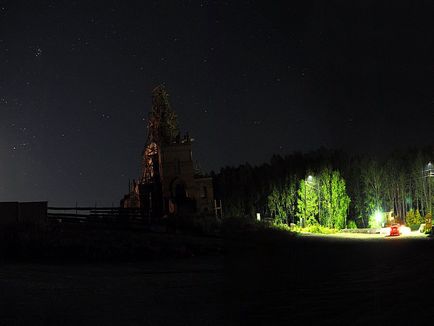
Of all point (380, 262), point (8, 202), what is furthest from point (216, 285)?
point (8, 202)

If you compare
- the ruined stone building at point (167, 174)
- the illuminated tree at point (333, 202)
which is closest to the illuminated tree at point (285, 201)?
the illuminated tree at point (333, 202)

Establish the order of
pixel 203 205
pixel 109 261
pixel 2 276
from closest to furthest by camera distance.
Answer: pixel 2 276 → pixel 109 261 → pixel 203 205

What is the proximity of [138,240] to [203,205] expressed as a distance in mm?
24870

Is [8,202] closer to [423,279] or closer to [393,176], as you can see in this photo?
[423,279]

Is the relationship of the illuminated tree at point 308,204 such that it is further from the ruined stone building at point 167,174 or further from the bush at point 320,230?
Answer: the ruined stone building at point 167,174

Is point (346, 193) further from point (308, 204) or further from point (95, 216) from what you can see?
point (95, 216)

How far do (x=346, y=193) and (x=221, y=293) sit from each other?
61.1 metres

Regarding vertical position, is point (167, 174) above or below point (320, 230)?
above

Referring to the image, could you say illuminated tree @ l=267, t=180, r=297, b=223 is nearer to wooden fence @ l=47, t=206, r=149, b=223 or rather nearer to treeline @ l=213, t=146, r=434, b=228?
treeline @ l=213, t=146, r=434, b=228

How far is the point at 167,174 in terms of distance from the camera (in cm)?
4678

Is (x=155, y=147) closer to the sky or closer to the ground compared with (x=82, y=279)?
closer to the sky

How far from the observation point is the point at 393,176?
2598 inches

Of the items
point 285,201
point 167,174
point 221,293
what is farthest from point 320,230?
point 221,293

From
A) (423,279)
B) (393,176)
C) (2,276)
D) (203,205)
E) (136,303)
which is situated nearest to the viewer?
(136,303)
